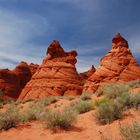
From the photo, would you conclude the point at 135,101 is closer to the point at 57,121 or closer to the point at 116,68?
Answer: the point at 57,121

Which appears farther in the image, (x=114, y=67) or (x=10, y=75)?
(x=10, y=75)

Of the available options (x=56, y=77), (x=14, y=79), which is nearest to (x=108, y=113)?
(x=56, y=77)

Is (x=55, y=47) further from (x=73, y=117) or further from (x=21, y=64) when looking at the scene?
(x=73, y=117)

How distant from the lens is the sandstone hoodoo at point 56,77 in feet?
142

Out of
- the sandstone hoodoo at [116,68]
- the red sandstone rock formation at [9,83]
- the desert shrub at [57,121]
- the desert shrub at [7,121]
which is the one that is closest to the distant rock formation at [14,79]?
the red sandstone rock formation at [9,83]

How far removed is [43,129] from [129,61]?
27679 millimetres

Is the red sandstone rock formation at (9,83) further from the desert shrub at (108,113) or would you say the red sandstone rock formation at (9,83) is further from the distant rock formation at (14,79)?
the desert shrub at (108,113)

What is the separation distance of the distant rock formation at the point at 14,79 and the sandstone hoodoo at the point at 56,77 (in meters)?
12.3

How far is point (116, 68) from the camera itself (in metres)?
34.1

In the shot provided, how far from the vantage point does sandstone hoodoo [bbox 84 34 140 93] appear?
33.2 metres

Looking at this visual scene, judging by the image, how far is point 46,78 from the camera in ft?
150

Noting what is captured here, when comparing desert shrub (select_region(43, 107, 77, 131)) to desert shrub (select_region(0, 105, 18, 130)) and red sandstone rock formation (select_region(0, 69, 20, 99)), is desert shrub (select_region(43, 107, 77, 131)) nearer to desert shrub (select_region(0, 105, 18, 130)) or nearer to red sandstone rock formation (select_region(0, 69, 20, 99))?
desert shrub (select_region(0, 105, 18, 130))

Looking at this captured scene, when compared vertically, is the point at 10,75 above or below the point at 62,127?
above

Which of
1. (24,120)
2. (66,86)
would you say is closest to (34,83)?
(66,86)
